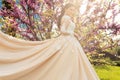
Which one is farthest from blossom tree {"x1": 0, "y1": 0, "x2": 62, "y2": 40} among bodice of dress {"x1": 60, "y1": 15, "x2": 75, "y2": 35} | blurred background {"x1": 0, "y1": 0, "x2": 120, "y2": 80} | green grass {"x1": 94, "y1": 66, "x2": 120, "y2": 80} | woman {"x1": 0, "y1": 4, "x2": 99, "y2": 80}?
green grass {"x1": 94, "y1": 66, "x2": 120, "y2": 80}

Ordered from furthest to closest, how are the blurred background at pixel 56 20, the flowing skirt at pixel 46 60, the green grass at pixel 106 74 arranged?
the green grass at pixel 106 74 < the blurred background at pixel 56 20 < the flowing skirt at pixel 46 60

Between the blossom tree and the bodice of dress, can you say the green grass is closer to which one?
the blossom tree

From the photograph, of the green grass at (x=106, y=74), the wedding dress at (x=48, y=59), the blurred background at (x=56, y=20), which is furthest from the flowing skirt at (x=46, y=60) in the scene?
the green grass at (x=106, y=74)

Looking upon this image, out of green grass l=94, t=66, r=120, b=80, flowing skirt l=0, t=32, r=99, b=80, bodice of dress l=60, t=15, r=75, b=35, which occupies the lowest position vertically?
green grass l=94, t=66, r=120, b=80

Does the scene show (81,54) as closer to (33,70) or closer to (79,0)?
(33,70)

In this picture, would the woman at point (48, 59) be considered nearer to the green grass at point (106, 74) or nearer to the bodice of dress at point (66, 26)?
the bodice of dress at point (66, 26)

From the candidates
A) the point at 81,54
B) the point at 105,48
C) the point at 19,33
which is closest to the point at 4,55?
the point at 81,54

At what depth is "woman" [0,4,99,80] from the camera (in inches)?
263

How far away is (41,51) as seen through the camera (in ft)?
22.8

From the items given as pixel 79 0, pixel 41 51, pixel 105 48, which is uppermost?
pixel 79 0

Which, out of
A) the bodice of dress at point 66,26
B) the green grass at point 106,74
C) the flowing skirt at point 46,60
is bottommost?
the green grass at point 106,74

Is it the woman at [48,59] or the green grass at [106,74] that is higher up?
the woman at [48,59]

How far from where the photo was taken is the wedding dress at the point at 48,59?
263 inches

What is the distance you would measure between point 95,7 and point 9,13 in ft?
8.77
